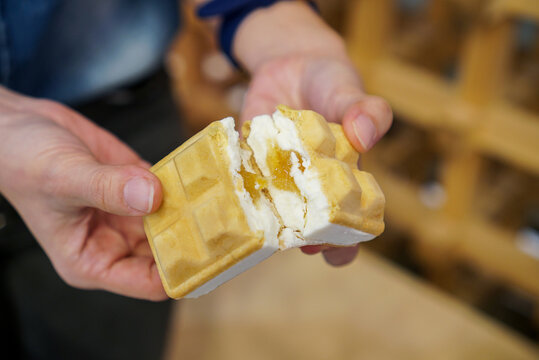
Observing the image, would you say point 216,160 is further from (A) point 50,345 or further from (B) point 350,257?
(A) point 50,345

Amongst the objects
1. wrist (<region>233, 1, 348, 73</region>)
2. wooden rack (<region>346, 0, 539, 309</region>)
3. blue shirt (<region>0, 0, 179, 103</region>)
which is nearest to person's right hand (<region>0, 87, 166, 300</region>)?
blue shirt (<region>0, 0, 179, 103</region>)

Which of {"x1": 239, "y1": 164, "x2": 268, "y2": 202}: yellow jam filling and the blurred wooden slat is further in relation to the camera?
the blurred wooden slat

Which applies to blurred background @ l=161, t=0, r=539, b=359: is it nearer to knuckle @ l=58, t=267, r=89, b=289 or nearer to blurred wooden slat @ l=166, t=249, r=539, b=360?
blurred wooden slat @ l=166, t=249, r=539, b=360

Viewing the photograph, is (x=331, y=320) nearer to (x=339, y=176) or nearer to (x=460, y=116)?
(x=460, y=116)

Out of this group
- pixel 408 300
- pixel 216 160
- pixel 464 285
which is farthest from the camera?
pixel 464 285

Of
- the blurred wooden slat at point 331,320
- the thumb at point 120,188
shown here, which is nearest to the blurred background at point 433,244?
the blurred wooden slat at point 331,320

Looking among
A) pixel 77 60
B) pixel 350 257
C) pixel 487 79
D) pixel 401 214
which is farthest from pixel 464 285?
pixel 77 60
